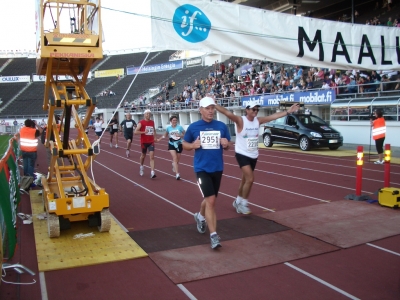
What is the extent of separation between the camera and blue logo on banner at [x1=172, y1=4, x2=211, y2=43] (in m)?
5.57

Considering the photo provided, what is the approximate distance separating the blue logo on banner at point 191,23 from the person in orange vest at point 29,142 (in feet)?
22.2

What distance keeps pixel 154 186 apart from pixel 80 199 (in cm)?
447

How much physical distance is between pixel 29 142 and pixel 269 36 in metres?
7.52

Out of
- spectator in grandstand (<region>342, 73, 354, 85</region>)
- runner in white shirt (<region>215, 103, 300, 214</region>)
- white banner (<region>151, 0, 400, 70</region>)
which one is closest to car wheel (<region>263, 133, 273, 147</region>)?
spectator in grandstand (<region>342, 73, 354, 85</region>)

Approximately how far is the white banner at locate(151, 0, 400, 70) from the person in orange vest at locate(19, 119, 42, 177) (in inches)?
266

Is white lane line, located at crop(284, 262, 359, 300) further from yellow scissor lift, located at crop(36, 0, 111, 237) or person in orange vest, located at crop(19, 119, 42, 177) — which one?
person in orange vest, located at crop(19, 119, 42, 177)

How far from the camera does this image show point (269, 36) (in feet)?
20.1

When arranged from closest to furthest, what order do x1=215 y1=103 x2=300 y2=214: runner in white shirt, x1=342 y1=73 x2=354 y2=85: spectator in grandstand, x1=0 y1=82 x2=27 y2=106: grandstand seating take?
1. x1=215 y1=103 x2=300 y2=214: runner in white shirt
2. x1=342 y1=73 x2=354 y2=85: spectator in grandstand
3. x1=0 y1=82 x2=27 y2=106: grandstand seating

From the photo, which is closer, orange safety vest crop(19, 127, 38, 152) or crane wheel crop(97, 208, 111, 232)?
crane wheel crop(97, 208, 111, 232)

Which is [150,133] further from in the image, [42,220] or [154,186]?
[42,220]

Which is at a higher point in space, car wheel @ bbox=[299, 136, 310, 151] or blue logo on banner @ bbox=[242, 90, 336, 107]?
blue logo on banner @ bbox=[242, 90, 336, 107]

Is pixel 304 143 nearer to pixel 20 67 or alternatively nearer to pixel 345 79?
pixel 345 79

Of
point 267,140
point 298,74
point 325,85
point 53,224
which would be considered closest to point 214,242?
point 53,224

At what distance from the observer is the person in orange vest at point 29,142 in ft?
35.8
